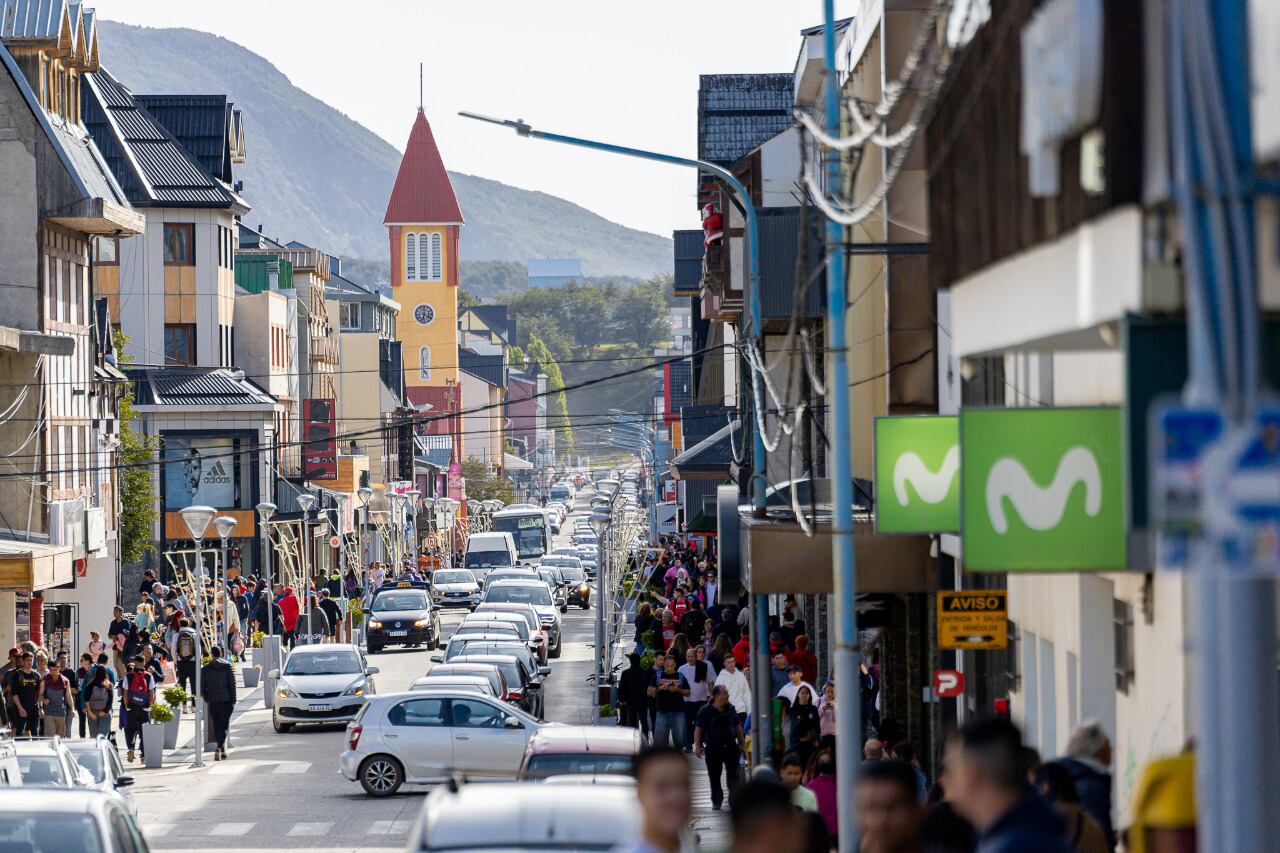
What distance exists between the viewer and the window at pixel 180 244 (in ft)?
223

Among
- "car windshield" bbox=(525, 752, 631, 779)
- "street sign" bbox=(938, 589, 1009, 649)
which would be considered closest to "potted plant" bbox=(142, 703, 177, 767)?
"car windshield" bbox=(525, 752, 631, 779)

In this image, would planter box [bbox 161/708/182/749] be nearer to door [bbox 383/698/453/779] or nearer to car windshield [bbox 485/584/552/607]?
door [bbox 383/698/453/779]

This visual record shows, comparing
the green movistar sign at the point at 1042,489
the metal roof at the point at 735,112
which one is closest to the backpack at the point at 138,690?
the green movistar sign at the point at 1042,489

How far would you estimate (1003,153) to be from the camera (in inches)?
390

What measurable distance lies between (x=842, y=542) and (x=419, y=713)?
1196 cm

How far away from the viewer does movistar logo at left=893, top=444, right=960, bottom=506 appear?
16.4 metres

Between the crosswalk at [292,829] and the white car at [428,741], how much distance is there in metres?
2.09

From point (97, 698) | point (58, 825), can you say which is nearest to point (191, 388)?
point (97, 698)

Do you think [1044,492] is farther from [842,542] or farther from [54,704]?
[54,704]

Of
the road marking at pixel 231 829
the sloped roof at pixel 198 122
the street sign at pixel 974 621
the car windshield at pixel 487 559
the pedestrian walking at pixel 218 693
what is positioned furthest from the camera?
the car windshield at pixel 487 559

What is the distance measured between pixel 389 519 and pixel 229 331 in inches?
620

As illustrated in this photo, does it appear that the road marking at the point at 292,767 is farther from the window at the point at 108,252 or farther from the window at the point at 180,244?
the window at the point at 180,244

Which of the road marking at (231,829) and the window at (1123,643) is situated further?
the road marking at (231,829)

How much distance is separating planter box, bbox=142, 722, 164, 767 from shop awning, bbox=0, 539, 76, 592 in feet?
28.8
